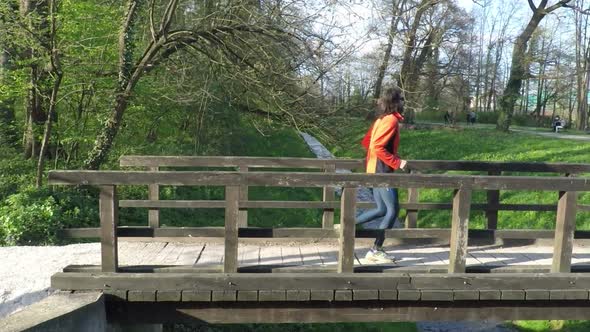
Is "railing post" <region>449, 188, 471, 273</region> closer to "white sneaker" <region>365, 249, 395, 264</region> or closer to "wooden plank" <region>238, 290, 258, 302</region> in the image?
"white sneaker" <region>365, 249, 395, 264</region>

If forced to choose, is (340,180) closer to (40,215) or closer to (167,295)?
(167,295)

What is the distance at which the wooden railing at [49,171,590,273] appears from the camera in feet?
14.2

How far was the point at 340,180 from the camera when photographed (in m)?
4.46

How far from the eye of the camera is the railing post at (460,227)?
454 cm

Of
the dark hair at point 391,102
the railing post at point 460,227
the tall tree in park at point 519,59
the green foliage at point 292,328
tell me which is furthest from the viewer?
the tall tree in park at point 519,59

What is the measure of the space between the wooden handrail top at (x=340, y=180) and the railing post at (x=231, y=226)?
0.10 m

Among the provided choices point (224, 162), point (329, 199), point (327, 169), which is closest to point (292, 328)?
point (329, 199)

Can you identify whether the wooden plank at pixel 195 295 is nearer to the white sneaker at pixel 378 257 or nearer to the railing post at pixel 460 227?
the white sneaker at pixel 378 257

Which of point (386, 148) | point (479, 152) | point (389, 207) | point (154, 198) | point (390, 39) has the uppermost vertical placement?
point (390, 39)

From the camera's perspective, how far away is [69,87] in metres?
10.1

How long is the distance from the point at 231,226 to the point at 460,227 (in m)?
2.03

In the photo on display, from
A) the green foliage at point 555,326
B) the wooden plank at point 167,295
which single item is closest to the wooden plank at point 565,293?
the wooden plank at point 167,295

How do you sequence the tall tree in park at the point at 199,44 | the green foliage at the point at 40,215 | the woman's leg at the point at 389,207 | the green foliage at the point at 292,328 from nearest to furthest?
the woman's leg at the point at 389,207 < the green foliage at the point at 292,328 < the green foliage at the point at 40,215 < the tall tree in park at the point at 199,44

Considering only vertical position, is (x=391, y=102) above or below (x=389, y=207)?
above
